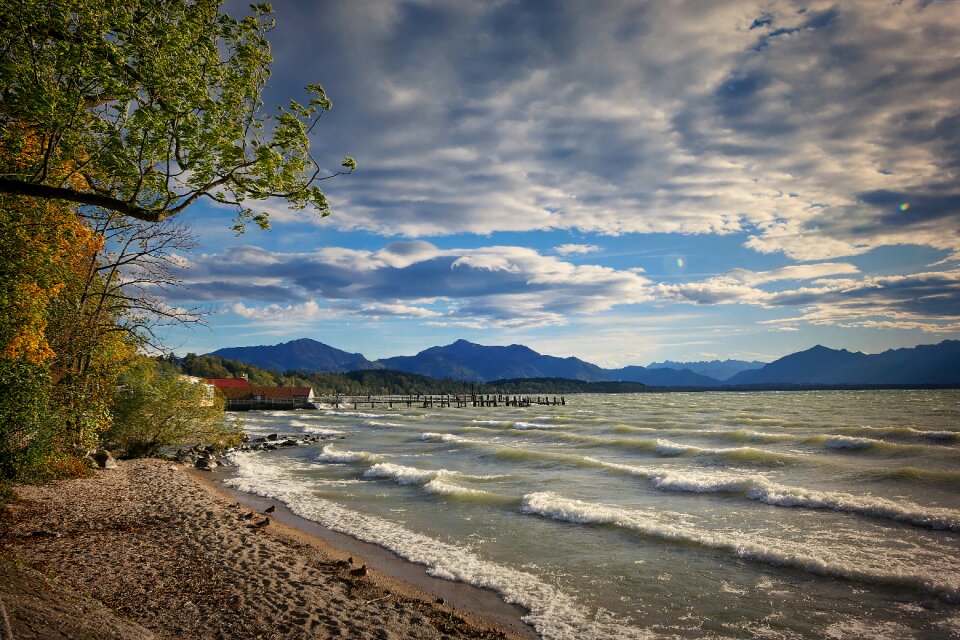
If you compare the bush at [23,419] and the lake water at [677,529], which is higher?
the bush at [23,419]

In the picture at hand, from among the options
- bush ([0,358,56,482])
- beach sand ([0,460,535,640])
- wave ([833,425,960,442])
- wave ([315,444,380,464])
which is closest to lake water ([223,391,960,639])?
wave ([315,444,380,464])

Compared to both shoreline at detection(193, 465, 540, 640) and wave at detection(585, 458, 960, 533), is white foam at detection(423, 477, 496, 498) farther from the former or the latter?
wave at detection(585, 458, 960, 533)

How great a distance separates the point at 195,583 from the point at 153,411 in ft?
73.3

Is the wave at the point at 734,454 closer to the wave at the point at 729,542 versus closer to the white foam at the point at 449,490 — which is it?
the wave at the point at 729,542

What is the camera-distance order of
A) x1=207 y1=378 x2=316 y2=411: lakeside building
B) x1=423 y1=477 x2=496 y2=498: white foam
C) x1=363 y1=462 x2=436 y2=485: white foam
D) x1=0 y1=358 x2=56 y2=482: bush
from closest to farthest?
1. x1=0 y1=358 x2=56 y2=482: bush
2. x1=423 y1=477 x2=496 y2=498: white foam
3. x1=363 y1=462 x2=436 y2=485: white foam
4. x1=207 y1=378 x2=316 y2=411: lakeside building

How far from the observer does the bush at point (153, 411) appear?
26.4 meters

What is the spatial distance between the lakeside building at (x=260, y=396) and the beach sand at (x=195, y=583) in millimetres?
88820

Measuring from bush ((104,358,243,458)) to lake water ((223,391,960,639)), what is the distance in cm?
396

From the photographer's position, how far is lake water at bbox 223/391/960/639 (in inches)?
368

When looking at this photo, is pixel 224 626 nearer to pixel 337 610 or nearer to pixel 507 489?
pixel 337 610

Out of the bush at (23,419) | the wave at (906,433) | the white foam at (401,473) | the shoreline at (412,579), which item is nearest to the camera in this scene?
the shoreline at (412,579)

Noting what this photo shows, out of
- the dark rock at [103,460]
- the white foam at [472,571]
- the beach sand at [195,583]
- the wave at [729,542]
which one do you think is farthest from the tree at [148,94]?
the dark rock at [103,460]

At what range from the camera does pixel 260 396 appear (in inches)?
4092

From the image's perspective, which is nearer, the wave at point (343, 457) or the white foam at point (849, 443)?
the wave at point (343, 457)
